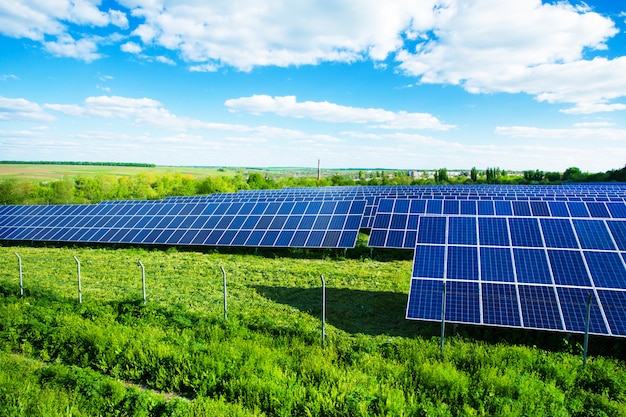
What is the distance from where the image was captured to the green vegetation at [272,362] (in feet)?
25.8

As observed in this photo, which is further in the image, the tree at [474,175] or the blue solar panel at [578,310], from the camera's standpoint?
the tree at [474,175]

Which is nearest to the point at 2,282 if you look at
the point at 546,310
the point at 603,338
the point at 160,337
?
the point at 160,337

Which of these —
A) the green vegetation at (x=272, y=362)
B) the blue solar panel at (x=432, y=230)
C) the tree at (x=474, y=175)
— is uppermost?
the tree at (x=474, y=175)

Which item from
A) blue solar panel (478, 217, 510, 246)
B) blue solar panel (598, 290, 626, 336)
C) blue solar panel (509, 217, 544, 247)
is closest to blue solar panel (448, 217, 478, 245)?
blue solar panel (478, 217, 510, 246)

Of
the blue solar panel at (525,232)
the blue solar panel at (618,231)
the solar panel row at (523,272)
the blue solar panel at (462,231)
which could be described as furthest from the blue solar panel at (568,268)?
the blue solar panel at (462,231)

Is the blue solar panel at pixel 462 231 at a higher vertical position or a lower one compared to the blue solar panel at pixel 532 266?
higher

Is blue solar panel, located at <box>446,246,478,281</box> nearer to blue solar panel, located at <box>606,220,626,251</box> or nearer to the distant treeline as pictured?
blue solar panel, located at <box>606,220,626,251</box>

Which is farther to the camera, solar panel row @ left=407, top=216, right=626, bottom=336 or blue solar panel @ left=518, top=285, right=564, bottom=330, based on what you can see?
solar panel row @ left=407, top=216, right=626, bottom=336

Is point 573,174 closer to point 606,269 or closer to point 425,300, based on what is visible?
point 606,269

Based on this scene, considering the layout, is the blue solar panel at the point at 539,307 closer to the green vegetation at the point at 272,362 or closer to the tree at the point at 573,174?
the green vegetation at the point at 272,362

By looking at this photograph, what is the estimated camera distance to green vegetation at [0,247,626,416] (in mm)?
7852

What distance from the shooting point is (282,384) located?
8594 millimetres

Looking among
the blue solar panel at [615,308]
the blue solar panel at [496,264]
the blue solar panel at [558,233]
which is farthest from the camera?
the blue solar panel at [558,233]

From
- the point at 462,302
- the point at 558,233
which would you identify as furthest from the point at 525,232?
the point at 462,302
